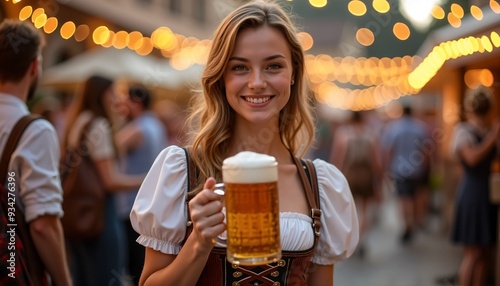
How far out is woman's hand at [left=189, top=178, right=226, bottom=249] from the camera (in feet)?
4.81

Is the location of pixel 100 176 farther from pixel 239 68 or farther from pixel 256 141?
pixel 239 68

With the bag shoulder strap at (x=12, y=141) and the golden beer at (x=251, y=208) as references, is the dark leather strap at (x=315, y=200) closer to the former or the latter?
the golden beer at (x=251, y=208)

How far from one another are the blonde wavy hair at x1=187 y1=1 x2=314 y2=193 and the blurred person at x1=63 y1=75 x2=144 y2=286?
74.4 inches

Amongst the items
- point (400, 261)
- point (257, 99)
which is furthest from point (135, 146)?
point (400, 261)

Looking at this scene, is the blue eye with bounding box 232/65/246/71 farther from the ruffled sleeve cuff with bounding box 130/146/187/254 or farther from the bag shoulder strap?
the bag shoulder strap

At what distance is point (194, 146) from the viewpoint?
184 cm

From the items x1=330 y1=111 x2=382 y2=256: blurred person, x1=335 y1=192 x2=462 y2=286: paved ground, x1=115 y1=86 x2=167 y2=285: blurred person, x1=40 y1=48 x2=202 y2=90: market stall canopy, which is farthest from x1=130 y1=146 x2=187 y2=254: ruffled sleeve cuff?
x1=40 y1=48 x2=202 y2=90: market stall canopy

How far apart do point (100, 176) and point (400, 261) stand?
3.95 meters

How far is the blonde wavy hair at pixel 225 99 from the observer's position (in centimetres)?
180

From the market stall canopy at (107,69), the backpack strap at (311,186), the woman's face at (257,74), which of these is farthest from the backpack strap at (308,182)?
the market stall canopy at (107,69)

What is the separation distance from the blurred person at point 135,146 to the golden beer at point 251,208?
10.4 ft

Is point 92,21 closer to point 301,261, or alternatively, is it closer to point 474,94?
point 474,94

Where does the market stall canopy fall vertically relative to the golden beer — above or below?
above

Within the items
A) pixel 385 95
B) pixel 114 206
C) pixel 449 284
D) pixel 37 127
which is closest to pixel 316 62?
pixel 385 95
